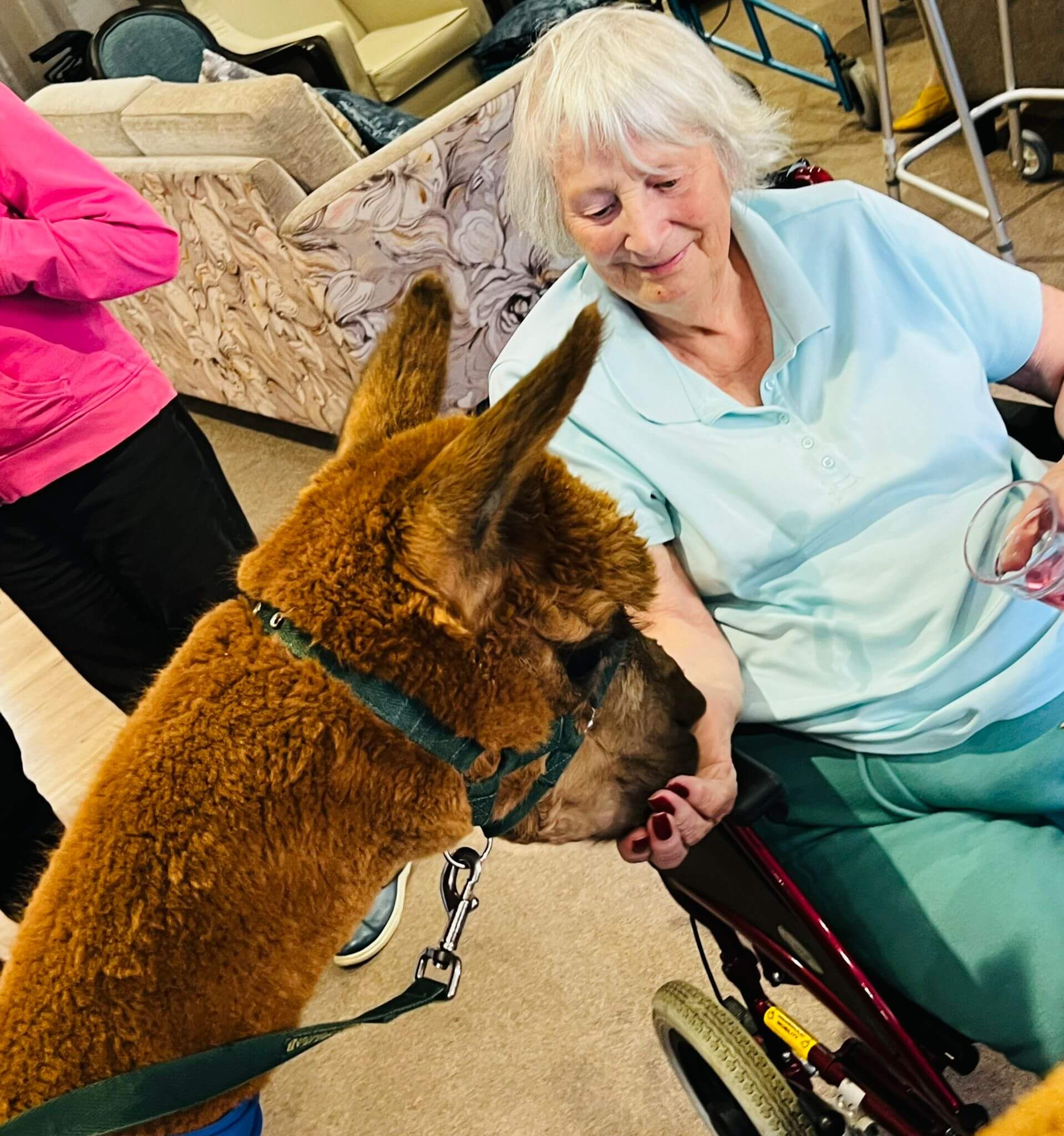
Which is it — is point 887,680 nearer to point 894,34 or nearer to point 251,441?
point 251,441

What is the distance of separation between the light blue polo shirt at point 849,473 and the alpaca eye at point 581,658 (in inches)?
11.6

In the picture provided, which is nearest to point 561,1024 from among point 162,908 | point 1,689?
point 1,689

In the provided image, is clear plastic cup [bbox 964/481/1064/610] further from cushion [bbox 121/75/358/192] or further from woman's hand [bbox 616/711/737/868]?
cushion [bbox 121/75/358/192]

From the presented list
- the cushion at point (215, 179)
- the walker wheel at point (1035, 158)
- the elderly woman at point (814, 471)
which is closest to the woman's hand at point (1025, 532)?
the elderly woman at point (814, 471)

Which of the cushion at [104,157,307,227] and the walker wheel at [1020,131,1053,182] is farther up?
the cushion at [104,157,307,227]

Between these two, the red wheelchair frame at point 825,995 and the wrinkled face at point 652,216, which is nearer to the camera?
the red wheelchair frame at point 825,995

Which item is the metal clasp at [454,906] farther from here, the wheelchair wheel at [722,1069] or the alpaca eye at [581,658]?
the wheelchair wheel at [722,1069]

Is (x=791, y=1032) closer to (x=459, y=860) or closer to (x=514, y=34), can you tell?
(x=459, y=860)

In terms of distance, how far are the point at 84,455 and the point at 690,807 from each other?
1.34 m

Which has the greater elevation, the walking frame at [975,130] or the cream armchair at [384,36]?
the cream armchair at [384,36]

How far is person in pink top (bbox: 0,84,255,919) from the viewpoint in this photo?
5.85 feet

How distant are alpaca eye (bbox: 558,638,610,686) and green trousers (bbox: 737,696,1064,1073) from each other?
421 mm

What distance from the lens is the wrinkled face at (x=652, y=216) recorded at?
1.31m

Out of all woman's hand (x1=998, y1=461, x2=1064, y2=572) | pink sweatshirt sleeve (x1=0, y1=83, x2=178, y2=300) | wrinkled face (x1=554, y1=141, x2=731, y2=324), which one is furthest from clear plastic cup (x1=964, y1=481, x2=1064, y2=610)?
pink sweatshirt sleeve (x1=0, y1=83, x2=178, y2=300)
